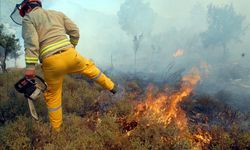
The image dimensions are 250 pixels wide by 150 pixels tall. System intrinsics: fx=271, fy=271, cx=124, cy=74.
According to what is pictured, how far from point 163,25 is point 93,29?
120ft

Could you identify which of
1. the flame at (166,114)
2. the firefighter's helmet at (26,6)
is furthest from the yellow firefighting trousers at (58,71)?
the flame at (166,114)

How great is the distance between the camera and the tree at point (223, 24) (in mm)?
50875

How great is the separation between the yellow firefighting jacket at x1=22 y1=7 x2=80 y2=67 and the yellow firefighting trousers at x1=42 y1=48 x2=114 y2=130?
138 mm

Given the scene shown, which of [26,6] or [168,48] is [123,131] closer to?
[26,6]

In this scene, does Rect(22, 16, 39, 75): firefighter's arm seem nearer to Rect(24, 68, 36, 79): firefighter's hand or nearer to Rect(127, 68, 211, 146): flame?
Rect(24, 68, 36, 79): firefighter's hand

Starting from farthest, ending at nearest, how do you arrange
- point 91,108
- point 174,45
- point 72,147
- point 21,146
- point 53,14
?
point 174,45
point 91,108
point 53,14
point 21,146
point 72,147

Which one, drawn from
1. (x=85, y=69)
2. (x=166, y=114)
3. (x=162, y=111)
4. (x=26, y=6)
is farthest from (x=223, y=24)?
(x=26, y=6)

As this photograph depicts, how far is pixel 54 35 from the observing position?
189 inches

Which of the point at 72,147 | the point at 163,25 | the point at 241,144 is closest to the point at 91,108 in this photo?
the point at 72,147

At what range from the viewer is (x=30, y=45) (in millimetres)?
4488

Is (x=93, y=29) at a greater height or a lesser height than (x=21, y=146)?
lesser

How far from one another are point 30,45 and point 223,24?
5187 centimetres

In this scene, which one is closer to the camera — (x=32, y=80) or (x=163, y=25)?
(x=32, y=80)

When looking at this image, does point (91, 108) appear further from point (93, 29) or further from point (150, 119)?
point (93, 29)
